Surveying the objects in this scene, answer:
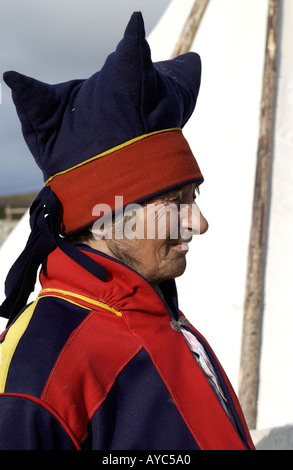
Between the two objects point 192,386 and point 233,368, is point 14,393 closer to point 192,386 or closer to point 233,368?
point 192,386

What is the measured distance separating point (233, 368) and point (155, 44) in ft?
10.7

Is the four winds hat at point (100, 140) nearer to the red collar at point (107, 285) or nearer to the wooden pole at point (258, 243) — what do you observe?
the red collar at point (107, 285)

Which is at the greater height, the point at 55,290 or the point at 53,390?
the point at 55,290

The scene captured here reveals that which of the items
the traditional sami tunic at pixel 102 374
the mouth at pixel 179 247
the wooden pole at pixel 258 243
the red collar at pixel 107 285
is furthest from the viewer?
the wooden pole at pixel 258 243

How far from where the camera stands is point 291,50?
209 inches

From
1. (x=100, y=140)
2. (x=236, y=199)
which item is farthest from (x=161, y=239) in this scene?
(x=236, y=199)

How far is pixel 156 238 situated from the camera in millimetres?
1587

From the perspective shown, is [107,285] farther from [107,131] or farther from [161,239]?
[107,131]

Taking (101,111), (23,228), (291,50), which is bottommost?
(23,228)

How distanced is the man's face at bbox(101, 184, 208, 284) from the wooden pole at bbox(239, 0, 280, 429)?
3033mm

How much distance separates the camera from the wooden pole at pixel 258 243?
4.46m

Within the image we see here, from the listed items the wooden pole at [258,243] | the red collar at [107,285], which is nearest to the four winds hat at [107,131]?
the red collar at [107,285]

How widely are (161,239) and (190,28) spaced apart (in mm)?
4423

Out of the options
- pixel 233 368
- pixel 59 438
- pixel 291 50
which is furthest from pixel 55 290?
pixel 291 50
